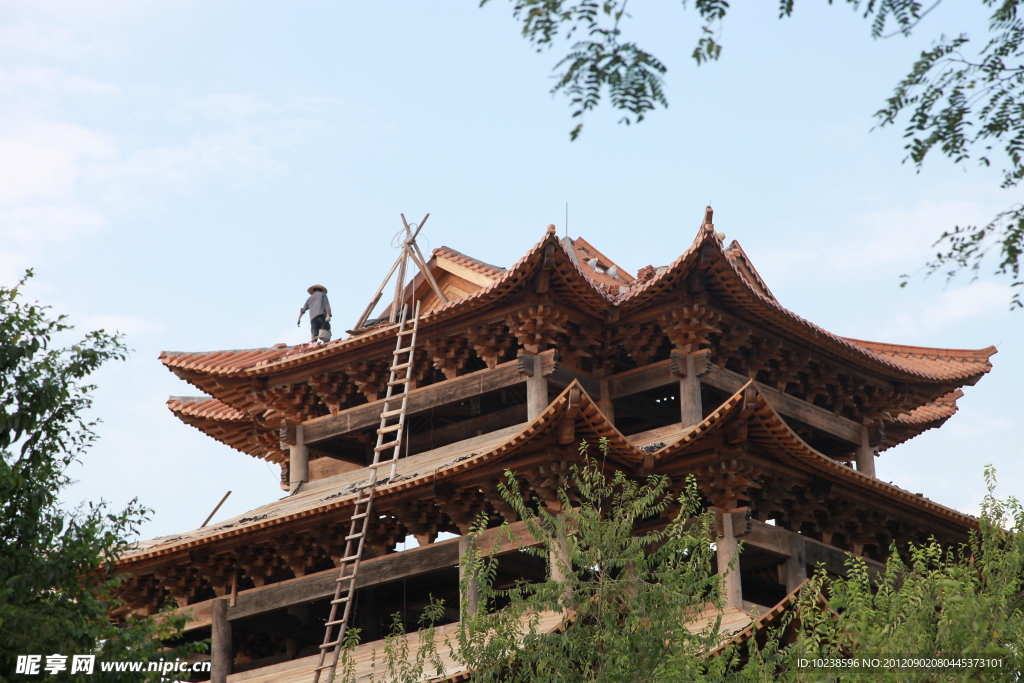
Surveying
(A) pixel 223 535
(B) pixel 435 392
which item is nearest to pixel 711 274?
(B) pixel 435 392

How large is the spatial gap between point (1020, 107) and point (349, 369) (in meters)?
14.6

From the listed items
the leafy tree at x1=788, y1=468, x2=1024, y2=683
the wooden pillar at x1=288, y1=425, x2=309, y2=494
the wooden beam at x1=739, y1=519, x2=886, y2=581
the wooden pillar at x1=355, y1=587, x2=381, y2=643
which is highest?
the wooden pillar at x1=288, y1=425, x2=309, y2=494

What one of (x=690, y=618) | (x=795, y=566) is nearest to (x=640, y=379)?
(x=795, y=566)

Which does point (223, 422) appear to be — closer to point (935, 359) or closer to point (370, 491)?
point (370, 491)

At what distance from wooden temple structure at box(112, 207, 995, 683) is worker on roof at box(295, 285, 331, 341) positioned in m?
0.67

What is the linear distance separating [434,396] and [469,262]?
Answer: 6.54 feet

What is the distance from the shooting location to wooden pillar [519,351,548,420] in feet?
62.0

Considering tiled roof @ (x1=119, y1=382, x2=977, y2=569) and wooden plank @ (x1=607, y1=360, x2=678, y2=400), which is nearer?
tiled roof @ (x1=119, y1=382, x2=977, y2=569)

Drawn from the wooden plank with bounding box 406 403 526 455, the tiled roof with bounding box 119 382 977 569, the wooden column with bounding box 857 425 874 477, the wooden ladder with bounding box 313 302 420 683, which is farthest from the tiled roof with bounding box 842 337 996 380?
the wooden ladder with bounding box 313 302 420 683

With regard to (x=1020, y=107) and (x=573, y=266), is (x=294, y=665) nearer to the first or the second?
(x=573, y=266)

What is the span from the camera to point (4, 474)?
450 inches

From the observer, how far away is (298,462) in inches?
833

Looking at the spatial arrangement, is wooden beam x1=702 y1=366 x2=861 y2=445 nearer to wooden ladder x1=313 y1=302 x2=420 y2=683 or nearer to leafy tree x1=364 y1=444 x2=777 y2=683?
→ wooden ladder x1=313 y1=302 x2=420 y2=683

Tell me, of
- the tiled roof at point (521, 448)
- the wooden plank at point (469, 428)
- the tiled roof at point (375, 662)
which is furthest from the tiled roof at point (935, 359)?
the tiled roof at point (375, 662)
